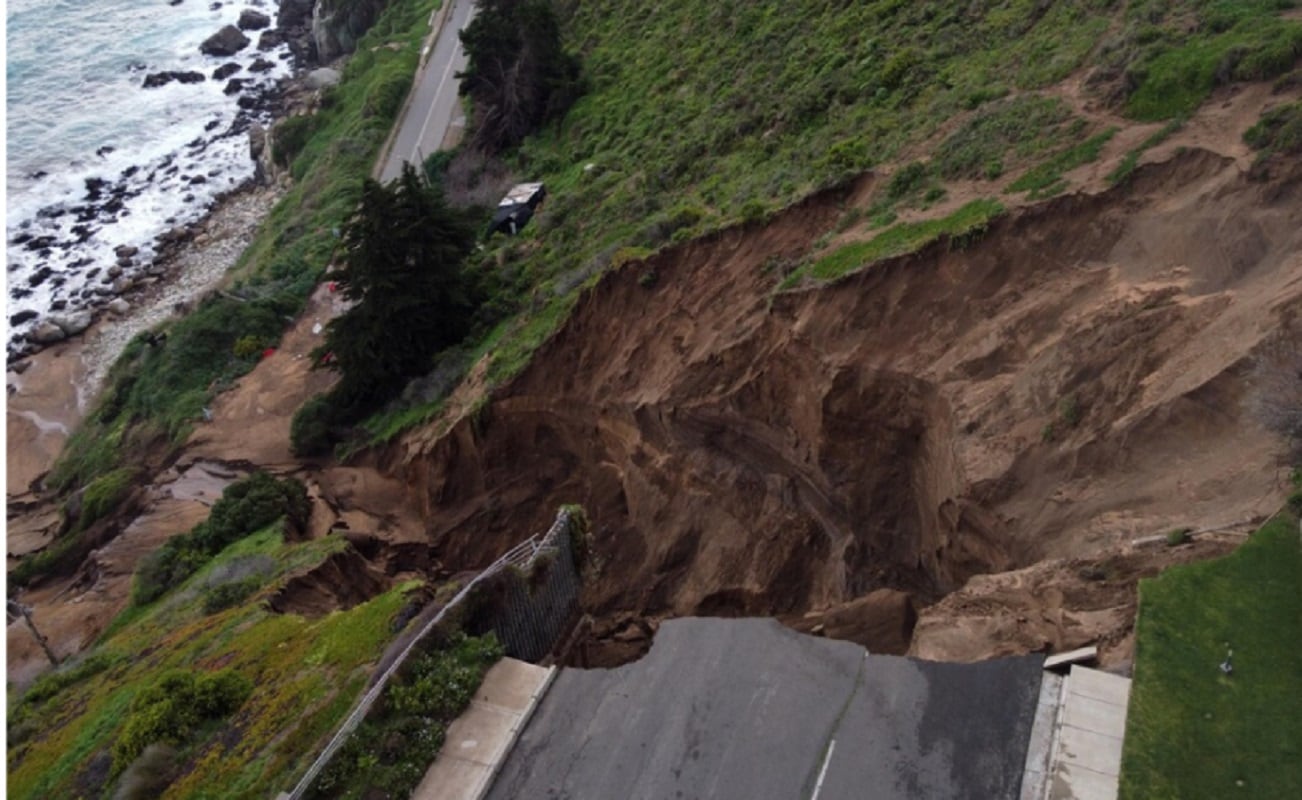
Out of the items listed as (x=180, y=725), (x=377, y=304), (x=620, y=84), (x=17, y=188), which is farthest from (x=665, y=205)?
(x=17, y=188)

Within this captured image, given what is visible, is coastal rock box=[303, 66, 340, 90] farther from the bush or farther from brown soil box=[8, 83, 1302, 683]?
the bush

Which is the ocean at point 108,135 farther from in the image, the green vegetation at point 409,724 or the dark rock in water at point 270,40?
the green vegetation at point 409,724

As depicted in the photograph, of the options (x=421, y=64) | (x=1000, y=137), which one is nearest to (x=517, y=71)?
(x=421, y=64)

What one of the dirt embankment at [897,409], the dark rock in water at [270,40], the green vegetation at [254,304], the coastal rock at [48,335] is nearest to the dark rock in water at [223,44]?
the dark rock in water at [270,40]

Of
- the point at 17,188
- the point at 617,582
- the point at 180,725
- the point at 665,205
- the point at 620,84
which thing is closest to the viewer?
the point at 180,725

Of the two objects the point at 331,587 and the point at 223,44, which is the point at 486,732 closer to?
the point at 331,587

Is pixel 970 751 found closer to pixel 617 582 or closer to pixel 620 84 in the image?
pixel 617 582
